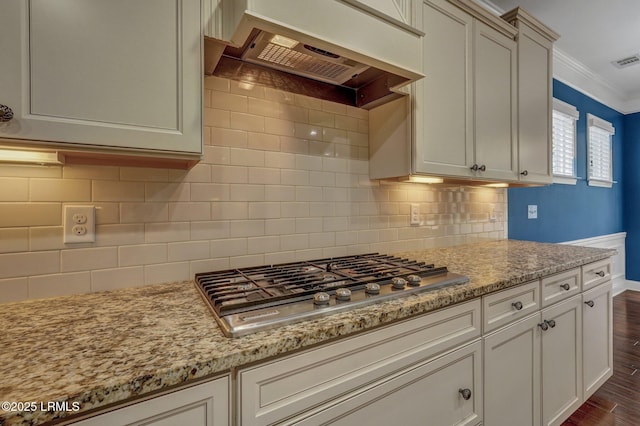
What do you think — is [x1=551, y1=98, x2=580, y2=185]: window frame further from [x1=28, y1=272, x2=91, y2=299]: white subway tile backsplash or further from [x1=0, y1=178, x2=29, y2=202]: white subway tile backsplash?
[x1=0, y1=178, x2=29, y2=202]: white subway tile backsplash

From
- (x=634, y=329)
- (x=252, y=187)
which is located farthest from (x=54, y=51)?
(x=634, y=329)

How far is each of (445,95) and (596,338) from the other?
5.67 ft

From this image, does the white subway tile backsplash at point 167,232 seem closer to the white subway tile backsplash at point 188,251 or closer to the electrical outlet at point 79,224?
the white subway tile backsplash at point 188,251

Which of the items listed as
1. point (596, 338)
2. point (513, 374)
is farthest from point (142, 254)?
point (596, 338)

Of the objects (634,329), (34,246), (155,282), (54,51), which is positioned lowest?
(634,329)

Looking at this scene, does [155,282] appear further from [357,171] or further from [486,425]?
[486,425]

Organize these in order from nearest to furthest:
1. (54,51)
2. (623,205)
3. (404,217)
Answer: (54,51) < (404,217) < (623,205)

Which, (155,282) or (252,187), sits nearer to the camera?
(155,282)

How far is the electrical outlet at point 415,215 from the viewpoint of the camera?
189 cm

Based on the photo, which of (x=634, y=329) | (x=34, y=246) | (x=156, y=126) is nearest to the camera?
(x=156, y=126)

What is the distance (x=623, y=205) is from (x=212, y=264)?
18.6 feet

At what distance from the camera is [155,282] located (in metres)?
1.16

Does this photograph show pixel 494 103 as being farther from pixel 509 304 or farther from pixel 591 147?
pixel 591 147

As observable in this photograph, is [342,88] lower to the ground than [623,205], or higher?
higher
